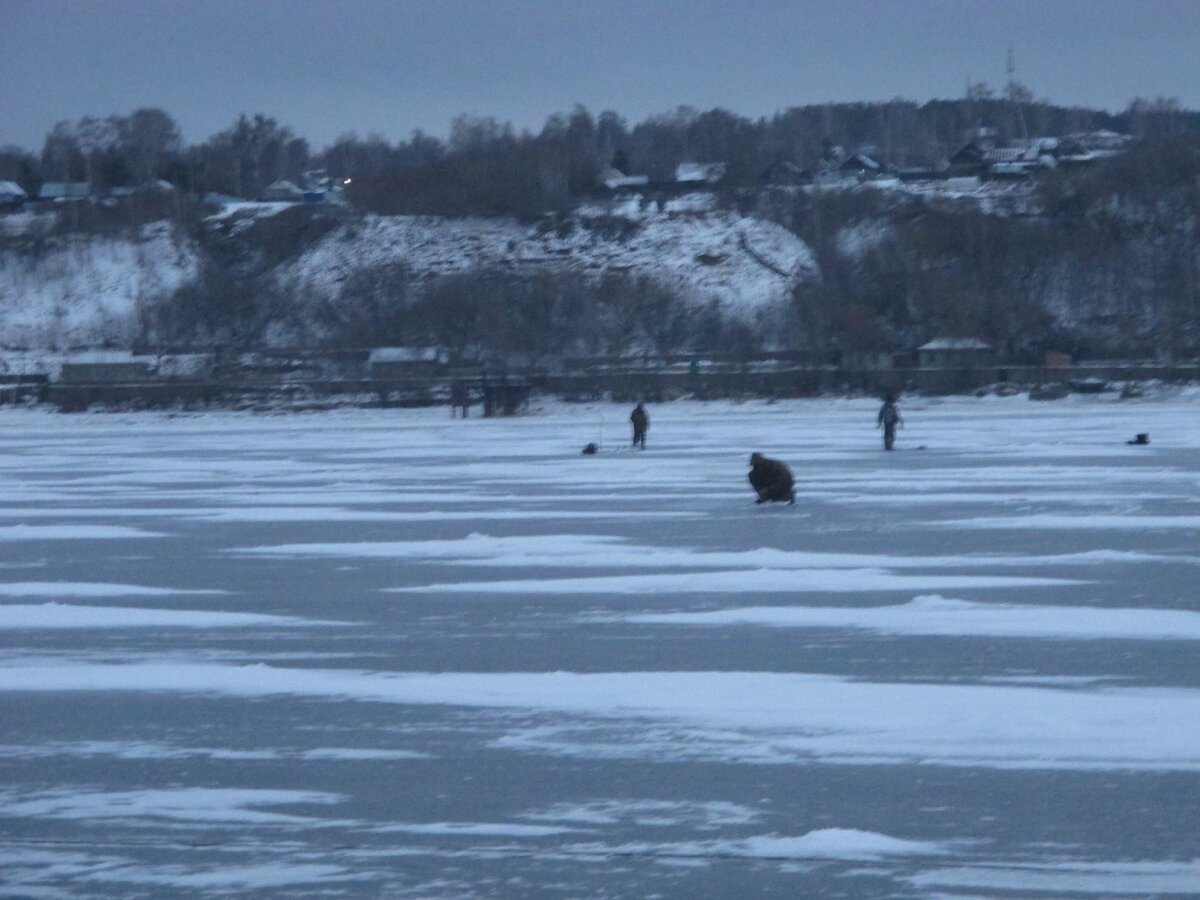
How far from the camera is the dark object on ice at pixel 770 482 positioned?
16844mm

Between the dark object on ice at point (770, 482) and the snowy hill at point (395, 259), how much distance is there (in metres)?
59.8

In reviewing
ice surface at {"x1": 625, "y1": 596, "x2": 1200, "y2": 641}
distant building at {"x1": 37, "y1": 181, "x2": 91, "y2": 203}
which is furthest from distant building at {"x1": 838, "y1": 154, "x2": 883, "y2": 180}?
ice surface at {"x1": 625, "y1": 596, "x2": 1200, "y2": 641}

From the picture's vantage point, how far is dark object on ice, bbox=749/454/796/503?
16844 millimetres

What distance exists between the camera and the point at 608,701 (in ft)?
23.8

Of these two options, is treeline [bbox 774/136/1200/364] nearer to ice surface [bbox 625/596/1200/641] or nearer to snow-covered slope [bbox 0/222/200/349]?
snow-covered slope [bbox 0/222/200/349]

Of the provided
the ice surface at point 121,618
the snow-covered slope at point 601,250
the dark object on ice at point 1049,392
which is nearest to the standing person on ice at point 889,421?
the ice surface at point 121,618

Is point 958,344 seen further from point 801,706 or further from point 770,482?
point 801,706

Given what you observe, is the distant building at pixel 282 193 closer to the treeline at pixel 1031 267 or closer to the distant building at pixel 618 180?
the distant building at pixel 618 180

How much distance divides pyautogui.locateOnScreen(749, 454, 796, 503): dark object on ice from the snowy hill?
59822mm

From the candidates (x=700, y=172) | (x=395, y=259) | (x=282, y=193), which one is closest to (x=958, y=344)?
(x=395, y=259)

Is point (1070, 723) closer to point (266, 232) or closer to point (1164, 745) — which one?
point (1164, 745)

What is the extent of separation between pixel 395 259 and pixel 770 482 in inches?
2800

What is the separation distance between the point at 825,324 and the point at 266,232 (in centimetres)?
3719

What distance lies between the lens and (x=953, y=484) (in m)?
19.2
